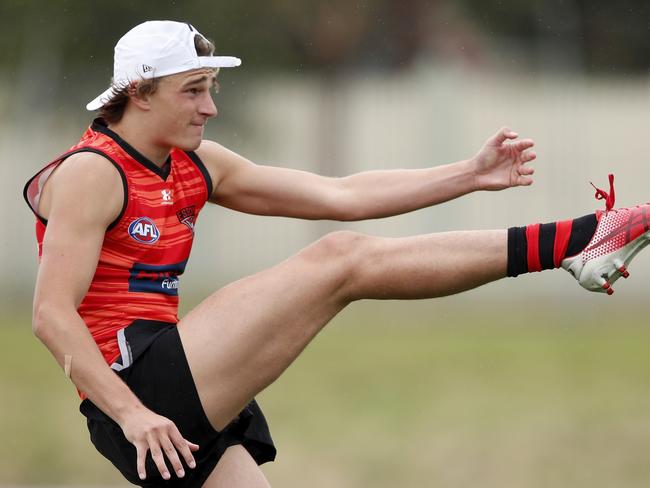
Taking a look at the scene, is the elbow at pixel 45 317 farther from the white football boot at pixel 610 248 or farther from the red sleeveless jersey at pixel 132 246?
the white football boot at pixel 610 248

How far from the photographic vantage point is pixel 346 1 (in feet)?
64.7

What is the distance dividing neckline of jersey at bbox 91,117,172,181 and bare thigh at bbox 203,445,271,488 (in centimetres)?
104

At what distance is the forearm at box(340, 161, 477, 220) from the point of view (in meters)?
5.36

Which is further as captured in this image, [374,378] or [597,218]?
[374,378]

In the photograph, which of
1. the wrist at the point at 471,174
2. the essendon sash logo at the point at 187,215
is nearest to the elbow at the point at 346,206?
the wrist at the point at 471,174

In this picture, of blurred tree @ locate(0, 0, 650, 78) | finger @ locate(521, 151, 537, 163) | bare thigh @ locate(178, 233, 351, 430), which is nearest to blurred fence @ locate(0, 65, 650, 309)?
blurred tree @ locate(0, 0, 650, 78)

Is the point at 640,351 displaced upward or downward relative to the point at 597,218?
downward

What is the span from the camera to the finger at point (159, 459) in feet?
14.9

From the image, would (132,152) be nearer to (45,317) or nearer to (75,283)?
(75,283)

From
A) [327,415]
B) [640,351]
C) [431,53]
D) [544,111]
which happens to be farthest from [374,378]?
[431,53]

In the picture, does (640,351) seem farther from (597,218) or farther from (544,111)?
(597,218)

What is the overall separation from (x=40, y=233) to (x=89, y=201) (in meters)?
0.35

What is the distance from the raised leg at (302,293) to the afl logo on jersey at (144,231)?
1.00 ft

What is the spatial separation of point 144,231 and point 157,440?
2.49 ft
